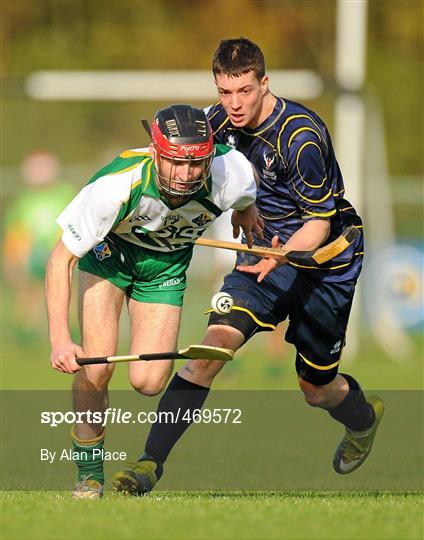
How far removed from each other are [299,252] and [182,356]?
0.87 metres

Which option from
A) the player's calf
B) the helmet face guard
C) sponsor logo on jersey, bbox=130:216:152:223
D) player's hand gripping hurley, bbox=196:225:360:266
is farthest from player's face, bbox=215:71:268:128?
the player's calf

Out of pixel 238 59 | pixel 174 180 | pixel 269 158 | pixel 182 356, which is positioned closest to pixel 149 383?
pixel 182 356

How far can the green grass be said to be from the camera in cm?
475

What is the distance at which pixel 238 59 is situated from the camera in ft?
20.6

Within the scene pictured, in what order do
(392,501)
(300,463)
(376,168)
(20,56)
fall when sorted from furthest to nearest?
(20,56), (376,168), (300,463), (392,501)

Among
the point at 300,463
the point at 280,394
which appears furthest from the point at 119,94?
the point at 300,463

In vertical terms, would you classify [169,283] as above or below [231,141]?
below

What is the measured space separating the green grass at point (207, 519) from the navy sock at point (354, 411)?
→ 1387 millimetres

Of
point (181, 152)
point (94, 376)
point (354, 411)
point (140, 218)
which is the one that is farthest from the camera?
point (354, 411)

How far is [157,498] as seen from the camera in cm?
583

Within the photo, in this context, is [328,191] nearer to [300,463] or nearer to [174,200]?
[174,200]

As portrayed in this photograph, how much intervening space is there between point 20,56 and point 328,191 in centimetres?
1931

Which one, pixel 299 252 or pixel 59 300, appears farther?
pixel 299 252

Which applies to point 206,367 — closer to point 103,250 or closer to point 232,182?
point 103,250
